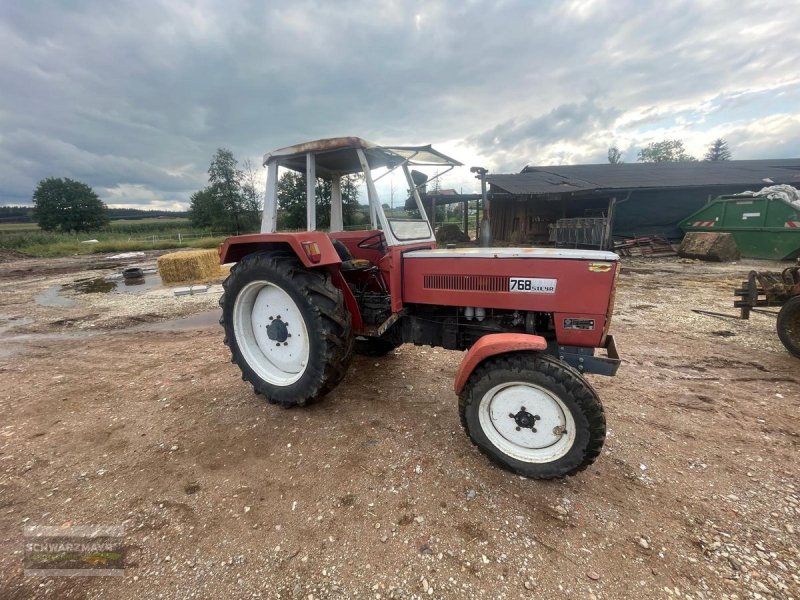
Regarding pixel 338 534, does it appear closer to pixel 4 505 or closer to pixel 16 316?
pixel 4 505

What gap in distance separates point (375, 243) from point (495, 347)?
162 cm

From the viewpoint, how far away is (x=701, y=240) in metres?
11.7

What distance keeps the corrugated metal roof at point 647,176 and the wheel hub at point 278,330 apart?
493 inches

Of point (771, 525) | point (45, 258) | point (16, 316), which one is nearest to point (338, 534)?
point (771, 525)

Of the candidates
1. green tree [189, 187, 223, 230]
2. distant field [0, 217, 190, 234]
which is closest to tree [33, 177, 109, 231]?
distant field [0, 217, 190, 234]

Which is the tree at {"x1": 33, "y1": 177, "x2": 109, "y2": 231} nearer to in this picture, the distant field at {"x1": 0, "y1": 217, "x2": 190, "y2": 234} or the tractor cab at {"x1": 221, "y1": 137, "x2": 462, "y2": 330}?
the distant field at {"x1": 0, "y1": 217, "x2": 190, "y2": 234}

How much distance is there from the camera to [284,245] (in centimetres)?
307

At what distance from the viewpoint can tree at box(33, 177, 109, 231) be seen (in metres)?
44.3

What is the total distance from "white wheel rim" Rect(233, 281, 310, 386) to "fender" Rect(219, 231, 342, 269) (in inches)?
13.6

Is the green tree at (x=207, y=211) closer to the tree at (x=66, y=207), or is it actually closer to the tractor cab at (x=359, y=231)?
the tree at (x=66, y=207)

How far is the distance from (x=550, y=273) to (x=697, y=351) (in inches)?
123

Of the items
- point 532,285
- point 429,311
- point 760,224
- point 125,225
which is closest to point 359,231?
point 429,311

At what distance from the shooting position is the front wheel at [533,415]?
2.02 metres

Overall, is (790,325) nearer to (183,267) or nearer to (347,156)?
(347,156)
